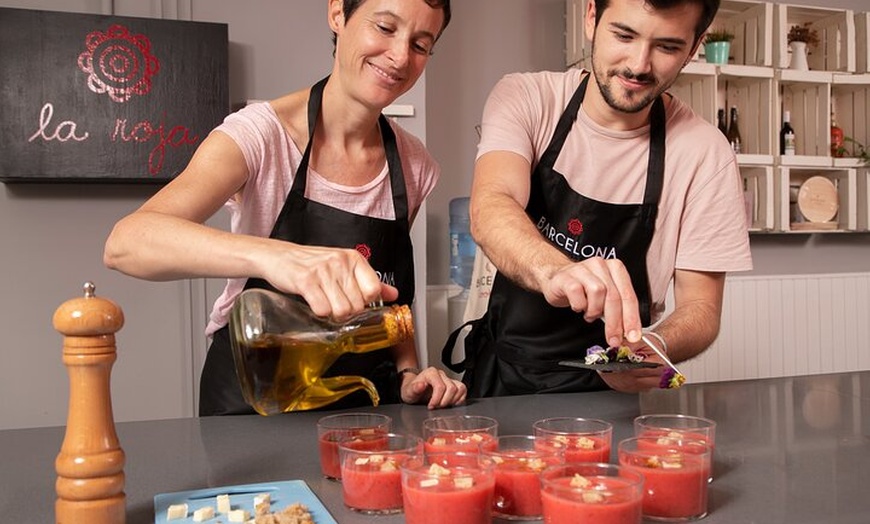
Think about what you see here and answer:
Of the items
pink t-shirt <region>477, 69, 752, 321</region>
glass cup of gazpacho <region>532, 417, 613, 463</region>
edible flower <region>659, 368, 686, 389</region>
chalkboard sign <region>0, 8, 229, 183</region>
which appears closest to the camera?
glass cup of gazpacho <region>532, 417, 613, 463</region>

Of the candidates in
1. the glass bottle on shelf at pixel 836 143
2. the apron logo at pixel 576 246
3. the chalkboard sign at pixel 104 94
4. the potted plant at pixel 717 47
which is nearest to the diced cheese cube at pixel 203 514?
the apron logo at pixel 576 246

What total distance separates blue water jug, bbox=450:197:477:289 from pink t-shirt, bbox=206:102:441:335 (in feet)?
5.54

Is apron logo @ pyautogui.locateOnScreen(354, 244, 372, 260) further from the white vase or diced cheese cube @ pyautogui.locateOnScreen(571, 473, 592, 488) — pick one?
the white vase

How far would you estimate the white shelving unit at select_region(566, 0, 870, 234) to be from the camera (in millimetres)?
3881

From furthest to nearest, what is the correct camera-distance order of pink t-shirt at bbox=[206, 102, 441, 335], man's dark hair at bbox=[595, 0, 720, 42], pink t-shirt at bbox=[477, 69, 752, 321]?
pink t-shirt at bbox=[477, 69, 752, 321]
man's dark hair at bbox=[595, 0, 720, 42]
pink t-shirt at bbox=[206, 102, 441, 335]

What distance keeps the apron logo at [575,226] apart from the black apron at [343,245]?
1.24ft

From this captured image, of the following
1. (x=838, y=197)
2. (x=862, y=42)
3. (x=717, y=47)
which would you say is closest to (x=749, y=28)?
(x=717, y=47)

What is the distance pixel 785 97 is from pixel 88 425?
4172mm

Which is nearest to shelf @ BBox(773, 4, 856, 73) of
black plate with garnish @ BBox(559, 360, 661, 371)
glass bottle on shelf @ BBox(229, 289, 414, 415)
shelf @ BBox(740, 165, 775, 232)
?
shelf @ BBox(740, 165, 775, 232)

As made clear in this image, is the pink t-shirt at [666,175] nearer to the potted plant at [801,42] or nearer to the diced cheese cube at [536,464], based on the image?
the diced cheese cube at [536,464]

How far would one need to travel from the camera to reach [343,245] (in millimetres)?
1639

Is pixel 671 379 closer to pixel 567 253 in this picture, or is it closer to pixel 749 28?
pixel 567 253

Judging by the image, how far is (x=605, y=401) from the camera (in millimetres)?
1638

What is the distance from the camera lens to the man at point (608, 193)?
5.71 feet
